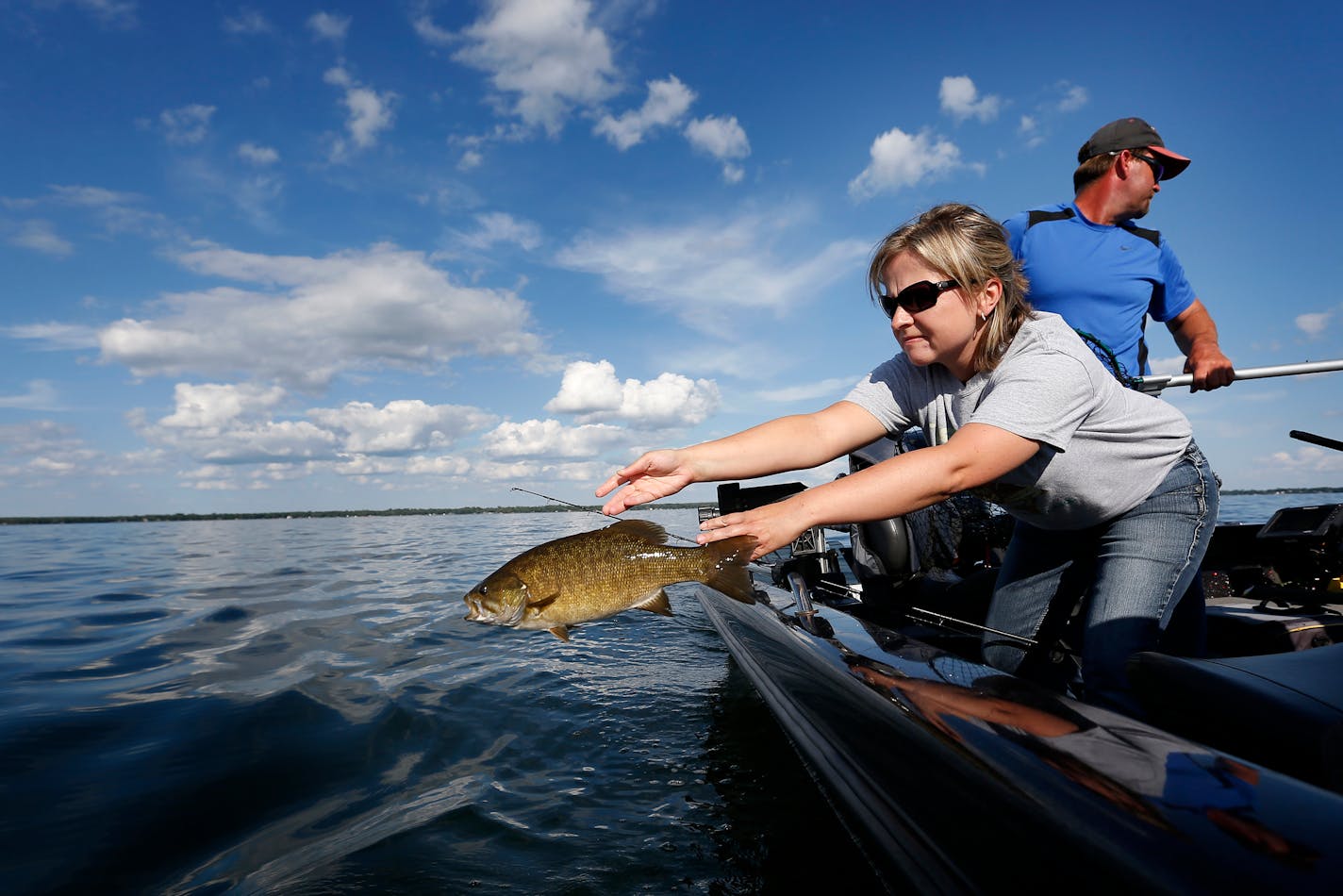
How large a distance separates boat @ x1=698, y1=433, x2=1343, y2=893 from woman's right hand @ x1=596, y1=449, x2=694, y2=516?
0.91 metres

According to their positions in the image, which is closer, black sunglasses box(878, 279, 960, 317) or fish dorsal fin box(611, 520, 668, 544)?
black sunglasses box(878, 279, 960, 317)

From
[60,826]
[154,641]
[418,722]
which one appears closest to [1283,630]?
[418,722]

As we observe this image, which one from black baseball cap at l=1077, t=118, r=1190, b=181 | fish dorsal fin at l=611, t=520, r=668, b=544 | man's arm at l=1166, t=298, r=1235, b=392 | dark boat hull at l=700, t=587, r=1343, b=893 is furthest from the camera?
man's arm at l=1166, t=298, r=1235, b=392

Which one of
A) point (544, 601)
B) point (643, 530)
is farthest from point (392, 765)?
point (643, 530)

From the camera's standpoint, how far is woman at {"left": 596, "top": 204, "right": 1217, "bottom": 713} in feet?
6.15

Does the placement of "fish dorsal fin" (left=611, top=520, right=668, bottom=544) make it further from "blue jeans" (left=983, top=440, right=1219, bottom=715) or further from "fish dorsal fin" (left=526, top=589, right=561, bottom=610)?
"blue jeans" (left=983, top=440, right=1219, bottom=715)

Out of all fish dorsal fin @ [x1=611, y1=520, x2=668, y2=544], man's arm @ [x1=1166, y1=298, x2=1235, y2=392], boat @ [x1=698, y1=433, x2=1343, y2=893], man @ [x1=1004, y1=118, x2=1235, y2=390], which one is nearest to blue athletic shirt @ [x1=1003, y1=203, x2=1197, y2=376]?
man @ [x1=1004, y1=118, x2=1235, y2=390]

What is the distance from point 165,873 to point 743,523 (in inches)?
115

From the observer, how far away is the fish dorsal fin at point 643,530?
8.37 feet

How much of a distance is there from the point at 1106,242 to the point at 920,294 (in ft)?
5.50

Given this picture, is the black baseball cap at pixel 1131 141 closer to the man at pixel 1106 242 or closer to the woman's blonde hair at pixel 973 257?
the man at pixel 1106 242

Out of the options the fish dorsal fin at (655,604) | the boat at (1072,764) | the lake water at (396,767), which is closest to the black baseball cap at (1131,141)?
the boat at (1072,764)

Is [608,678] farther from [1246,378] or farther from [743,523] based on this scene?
[1246,378]

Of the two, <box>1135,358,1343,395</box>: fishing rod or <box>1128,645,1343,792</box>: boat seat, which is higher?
<box>1135,358,1343,395</box>: fishing rod
